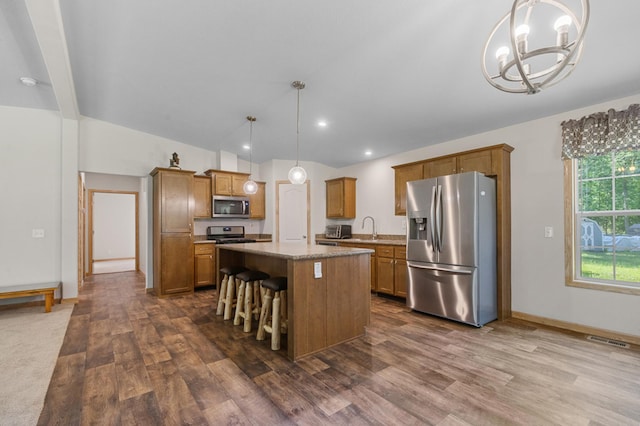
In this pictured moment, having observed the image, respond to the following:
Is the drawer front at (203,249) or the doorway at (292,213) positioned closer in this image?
the drawer front at (203,249)

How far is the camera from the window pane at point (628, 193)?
3041mm

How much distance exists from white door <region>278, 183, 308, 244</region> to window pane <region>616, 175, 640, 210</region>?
4.60 meters

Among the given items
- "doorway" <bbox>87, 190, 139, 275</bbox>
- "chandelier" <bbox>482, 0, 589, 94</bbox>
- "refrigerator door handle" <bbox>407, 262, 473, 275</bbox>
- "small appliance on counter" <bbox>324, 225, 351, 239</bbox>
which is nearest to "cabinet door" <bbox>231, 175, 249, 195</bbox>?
"small appliance on counter" <bbox>324, 225, 351, 239</bbox>

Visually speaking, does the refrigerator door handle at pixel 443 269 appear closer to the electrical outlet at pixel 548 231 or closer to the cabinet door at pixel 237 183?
the electrical outlet at pixel 548 231

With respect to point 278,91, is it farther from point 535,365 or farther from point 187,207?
point 535,365

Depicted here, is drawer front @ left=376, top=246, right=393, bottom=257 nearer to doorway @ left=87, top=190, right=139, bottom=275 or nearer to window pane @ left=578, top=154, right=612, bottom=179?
window pane @ left=578, top=154, right=612, bottom=179

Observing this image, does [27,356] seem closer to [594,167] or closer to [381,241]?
[381,241]

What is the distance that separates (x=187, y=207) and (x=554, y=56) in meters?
5.12

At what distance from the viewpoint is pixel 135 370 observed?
7.97ft

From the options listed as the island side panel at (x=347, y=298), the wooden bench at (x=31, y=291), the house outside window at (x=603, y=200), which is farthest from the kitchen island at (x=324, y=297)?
the wooden bench at (x=31, y=291)

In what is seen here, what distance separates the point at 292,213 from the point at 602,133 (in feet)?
15.4

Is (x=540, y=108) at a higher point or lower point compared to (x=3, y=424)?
higher

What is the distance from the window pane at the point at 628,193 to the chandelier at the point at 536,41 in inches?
59.8

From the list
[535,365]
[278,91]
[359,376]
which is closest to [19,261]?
[278,91]
